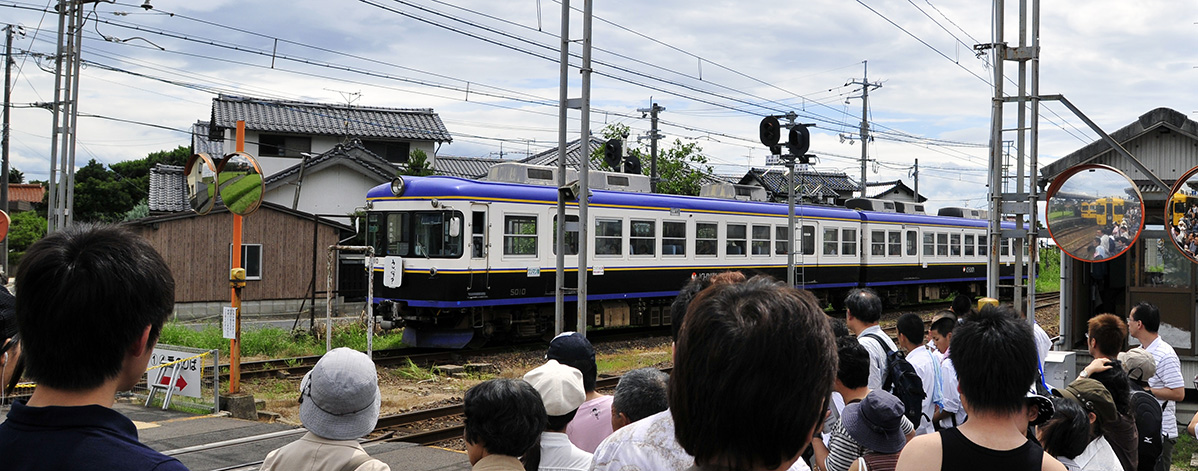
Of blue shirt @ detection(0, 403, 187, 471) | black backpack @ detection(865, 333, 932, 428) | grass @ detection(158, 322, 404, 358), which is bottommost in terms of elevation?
grass @ detection(158, 322, 404, 358)

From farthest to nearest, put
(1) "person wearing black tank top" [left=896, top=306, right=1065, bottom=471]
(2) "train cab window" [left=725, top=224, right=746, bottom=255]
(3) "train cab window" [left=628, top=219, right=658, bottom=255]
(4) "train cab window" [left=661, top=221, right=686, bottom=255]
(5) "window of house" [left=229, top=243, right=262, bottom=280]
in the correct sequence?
1. (5) "window of house" [left=229, top=243, right=262, bottom=280]
2. (2) "train cab window" [left=725, top=224, right=746, bottom=255]
3. (4) "train cab window" [left=661, top=221, right=686, bottom=255]
4. (3) "train cab window" [left=628, top=219, right=658, bottom=255]
5. (1) "person wearing black tank top" [left=896, top=306, right=1065, bottom=471]

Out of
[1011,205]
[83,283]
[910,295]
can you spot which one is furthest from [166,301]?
[910,295]

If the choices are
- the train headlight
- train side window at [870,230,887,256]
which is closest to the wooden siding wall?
the train headlight

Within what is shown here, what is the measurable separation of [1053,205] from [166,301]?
6.31m

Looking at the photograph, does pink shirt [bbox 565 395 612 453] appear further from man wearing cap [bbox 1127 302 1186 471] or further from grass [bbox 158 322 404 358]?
grass [bbox 158 322 404 358]

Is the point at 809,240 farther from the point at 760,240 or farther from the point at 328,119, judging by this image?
the point at 328,119

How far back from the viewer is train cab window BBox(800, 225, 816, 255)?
1986cm

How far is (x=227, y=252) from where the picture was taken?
19766mm

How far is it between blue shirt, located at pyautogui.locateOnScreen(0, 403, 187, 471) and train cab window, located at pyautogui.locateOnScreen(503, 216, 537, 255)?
1251 centimetres

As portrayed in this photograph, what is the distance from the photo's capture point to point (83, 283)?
69.8 inches

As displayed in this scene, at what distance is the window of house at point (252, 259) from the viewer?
64.9 feet

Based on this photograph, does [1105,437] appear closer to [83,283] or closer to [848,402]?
[848,402]

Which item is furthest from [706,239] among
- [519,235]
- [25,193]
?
[25,193]

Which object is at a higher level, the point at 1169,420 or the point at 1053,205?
the point at 1053,205
